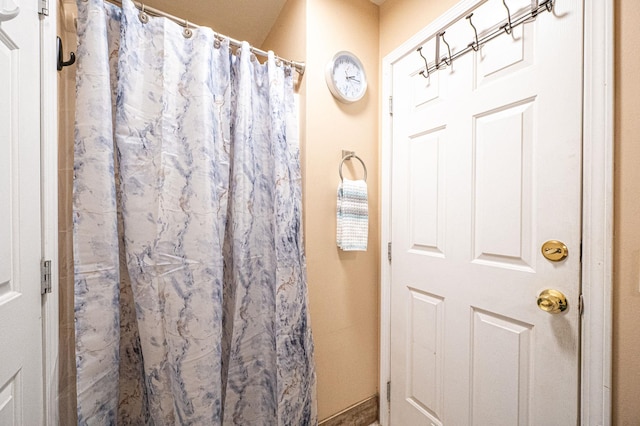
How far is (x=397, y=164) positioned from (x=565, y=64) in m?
0.70

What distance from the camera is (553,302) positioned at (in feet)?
2.57

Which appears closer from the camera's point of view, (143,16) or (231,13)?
(143,16)

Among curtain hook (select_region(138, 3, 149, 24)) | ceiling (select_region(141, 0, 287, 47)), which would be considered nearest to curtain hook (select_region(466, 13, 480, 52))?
ceiling (select_region(141, 0, 287, 47))

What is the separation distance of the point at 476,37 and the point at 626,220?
80cm

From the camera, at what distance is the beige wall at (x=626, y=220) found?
66 centimetres

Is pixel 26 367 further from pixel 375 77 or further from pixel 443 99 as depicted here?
pixel 375 77

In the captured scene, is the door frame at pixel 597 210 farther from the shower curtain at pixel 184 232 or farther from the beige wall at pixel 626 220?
the shower curtain at pixel 184 232

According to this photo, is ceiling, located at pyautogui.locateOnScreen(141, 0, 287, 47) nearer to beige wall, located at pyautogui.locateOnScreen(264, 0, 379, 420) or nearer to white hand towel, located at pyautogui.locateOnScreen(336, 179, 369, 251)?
beige wall, located at pyautogui.locateOnScreen(264, 0, 379, 420)

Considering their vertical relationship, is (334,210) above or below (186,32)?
below

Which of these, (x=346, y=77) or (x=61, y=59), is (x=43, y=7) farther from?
(x=346, y=77)

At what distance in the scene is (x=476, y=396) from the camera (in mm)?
1000

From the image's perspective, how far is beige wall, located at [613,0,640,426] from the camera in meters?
0.66

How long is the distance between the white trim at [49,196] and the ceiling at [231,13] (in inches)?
37.9

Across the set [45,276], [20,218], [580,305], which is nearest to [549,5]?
[580,305]
